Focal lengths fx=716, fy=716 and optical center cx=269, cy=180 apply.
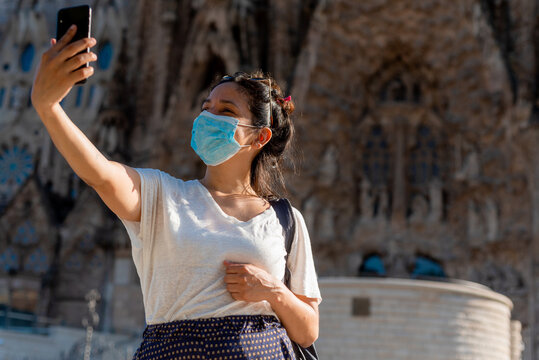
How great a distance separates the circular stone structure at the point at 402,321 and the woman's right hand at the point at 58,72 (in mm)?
7236

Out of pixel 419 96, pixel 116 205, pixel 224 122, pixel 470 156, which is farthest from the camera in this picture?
pixel 419 96

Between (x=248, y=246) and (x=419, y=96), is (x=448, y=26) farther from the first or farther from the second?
(x=248, y=246)

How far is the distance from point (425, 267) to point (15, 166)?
10.2m

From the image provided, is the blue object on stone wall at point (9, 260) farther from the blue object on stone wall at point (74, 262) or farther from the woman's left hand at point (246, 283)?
the woman's left hand at point (246, 283)

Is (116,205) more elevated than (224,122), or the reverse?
(224,122)

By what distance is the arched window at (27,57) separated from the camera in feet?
60.2

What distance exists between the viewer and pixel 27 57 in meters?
18.5

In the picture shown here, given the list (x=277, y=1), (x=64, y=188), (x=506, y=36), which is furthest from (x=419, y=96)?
(x=64, y=188)

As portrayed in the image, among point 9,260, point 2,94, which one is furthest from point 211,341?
point 2,94

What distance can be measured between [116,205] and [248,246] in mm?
323

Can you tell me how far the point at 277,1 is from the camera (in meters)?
14.0

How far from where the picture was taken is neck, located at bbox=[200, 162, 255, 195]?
74.2 inches

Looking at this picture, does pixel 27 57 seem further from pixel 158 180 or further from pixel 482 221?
pixel 158 180

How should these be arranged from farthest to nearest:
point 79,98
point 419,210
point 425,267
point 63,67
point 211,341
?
1. point 79,98
2. point 419,210
3. point 425,267
4. point 211,341
5. point 63,67
